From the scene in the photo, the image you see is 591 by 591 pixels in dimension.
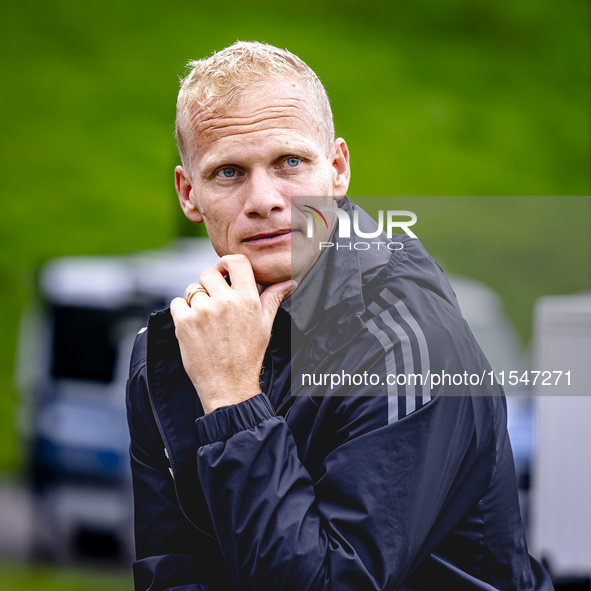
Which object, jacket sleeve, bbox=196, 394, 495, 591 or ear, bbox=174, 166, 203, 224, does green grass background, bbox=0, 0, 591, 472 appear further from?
jacket sleeve, bbox=196, 394, 495, 591

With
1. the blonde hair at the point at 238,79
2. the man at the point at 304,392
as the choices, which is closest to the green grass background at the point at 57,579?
the man at the point at 304,392

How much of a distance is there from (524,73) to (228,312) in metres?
9.08

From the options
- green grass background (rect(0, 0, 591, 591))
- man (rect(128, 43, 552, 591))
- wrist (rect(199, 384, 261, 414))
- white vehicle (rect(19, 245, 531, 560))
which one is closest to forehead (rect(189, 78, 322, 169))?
man (rect(128, 43, 552, 591))

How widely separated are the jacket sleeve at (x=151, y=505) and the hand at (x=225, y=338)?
0.28 metres

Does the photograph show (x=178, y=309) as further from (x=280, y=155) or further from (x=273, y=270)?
(x=280, y=155)

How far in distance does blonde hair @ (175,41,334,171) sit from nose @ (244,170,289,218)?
0.13 metres

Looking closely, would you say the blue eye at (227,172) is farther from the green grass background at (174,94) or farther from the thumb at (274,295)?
the green grass background at (174,94)

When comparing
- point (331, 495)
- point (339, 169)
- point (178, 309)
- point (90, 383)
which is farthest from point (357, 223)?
point (90, 383)

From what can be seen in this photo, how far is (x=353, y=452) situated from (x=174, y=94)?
8.58m

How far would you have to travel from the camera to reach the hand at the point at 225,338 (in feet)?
4.07

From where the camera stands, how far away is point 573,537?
2.74m

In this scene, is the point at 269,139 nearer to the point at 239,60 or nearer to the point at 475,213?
the point at 239,60

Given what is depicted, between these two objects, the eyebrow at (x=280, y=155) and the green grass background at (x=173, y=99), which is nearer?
the eyebrow at (x=280, y=155)

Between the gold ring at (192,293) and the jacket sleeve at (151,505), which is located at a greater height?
the gold ring at (192,293)
